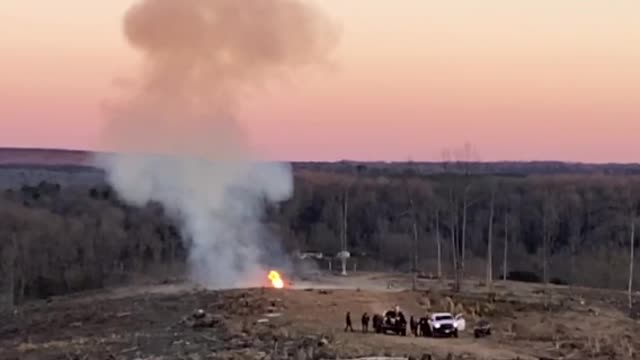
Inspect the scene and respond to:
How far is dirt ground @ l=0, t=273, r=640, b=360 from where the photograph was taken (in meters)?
30.3

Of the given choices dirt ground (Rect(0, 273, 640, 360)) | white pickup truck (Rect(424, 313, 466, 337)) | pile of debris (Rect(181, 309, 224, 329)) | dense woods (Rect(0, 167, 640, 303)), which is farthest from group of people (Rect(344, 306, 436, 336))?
dense woods (Rect(0, 167, 640, 303))

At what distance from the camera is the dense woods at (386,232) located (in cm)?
6975

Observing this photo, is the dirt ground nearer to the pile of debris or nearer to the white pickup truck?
the pile of debris

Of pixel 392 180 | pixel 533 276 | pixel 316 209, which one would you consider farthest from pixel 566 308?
pixel 392 180

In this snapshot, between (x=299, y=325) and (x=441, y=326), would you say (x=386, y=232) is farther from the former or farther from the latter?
(x=299, y=325)

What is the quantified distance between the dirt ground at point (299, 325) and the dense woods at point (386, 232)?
10.6m

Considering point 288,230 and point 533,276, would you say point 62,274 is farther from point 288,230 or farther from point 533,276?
point 533,276

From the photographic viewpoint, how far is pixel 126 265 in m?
76.4

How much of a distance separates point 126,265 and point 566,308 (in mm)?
41211

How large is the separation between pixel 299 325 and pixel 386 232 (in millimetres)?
58377

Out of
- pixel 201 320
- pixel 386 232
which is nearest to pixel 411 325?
pixel 201 320

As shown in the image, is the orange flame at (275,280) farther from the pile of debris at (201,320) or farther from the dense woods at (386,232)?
the pile of debris at (201,320)

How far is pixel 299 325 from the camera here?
34.8m

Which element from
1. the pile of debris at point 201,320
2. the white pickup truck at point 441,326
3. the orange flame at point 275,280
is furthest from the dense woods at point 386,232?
the pile of debris at point 201,320
